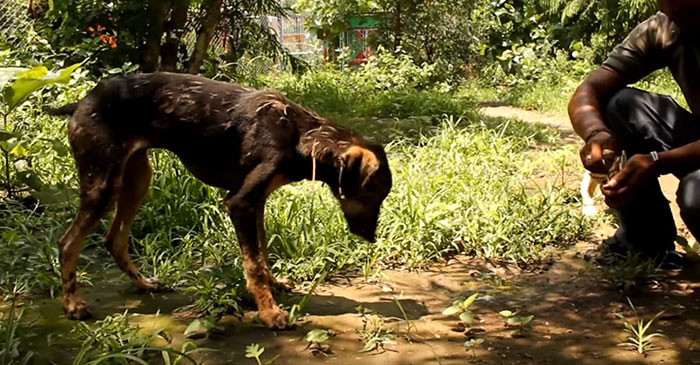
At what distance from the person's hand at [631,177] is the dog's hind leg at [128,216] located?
7.72 feet

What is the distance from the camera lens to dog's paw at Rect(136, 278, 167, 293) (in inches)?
148

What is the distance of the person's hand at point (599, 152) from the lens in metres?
3.45

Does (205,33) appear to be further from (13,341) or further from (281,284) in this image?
(13,341)

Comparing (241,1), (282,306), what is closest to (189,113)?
(282,306)

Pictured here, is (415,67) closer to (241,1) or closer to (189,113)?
(241,1)

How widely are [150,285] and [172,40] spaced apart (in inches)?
204

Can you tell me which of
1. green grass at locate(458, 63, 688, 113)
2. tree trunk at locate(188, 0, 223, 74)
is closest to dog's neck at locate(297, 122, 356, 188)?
tree trunk at locate(188, 0, 223, 74)

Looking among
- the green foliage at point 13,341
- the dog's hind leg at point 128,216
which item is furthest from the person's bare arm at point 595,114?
the green foliage at point 13,341

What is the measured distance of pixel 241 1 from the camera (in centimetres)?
962

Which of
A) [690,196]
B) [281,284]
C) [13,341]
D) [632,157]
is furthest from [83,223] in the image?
[690,196]

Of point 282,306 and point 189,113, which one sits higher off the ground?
point 189,113

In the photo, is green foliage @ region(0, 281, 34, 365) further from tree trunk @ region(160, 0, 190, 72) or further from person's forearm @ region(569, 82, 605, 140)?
tree trunk @ region(160, 0, 190, 72)

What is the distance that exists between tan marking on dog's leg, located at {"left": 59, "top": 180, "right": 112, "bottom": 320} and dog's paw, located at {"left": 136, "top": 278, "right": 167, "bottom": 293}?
0.37 m

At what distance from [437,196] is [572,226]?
0.92 m
